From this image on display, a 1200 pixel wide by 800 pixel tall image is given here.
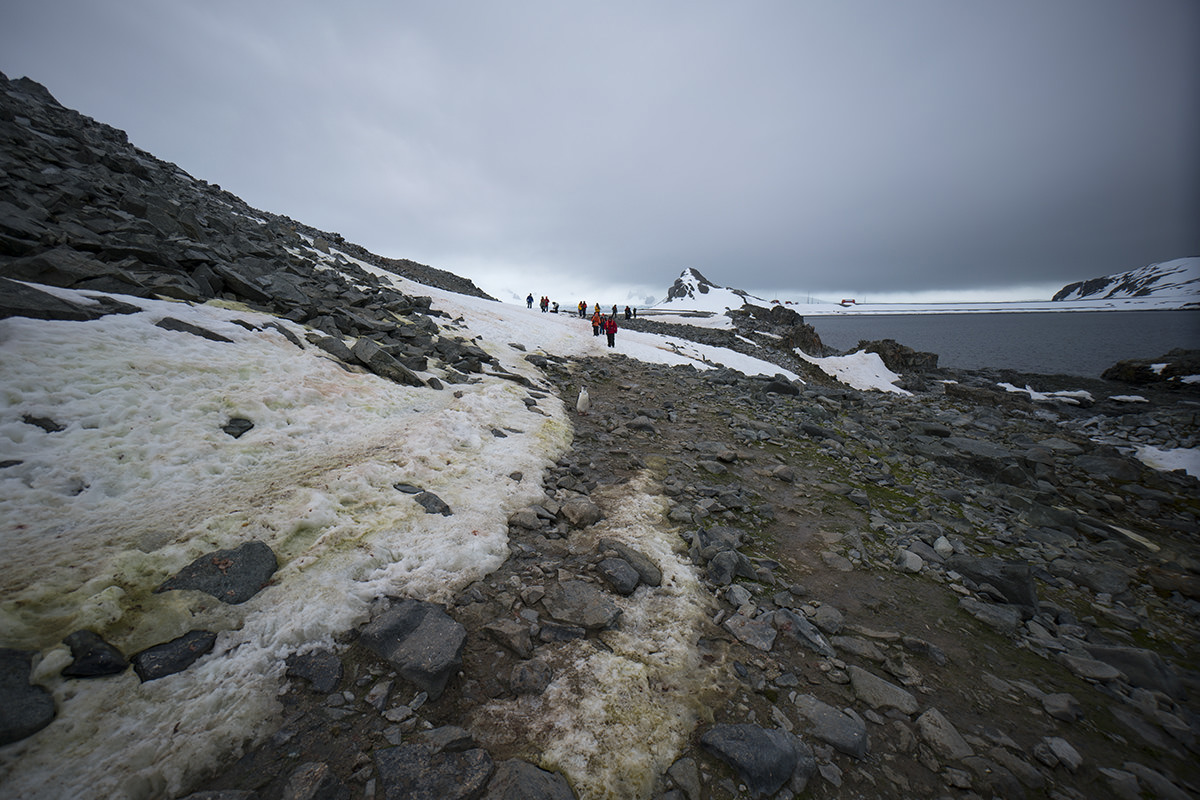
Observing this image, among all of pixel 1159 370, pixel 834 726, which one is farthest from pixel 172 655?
pixel 1159 370

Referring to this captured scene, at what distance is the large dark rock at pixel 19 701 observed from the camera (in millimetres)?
3033

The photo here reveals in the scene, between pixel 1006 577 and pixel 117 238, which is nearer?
pixel 1006 577

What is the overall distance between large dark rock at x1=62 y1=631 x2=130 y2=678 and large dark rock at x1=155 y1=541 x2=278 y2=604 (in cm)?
79

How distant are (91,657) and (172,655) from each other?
535 millimetres

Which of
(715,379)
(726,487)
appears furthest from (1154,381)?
(726,487)

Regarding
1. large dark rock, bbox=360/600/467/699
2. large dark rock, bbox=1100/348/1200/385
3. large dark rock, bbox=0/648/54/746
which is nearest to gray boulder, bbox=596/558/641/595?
large dark rock, bbox=360/600/467/699

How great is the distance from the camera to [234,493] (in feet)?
20.4

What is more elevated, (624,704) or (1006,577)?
(1006,577)

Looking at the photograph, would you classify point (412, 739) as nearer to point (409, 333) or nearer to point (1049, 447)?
point (409, 333)

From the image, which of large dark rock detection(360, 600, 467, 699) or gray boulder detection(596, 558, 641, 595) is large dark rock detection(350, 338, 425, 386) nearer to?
large dark rock detection(360, 600, 467, 699)

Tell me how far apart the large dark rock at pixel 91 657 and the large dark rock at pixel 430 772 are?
8.19 ft

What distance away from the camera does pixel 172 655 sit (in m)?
3.96

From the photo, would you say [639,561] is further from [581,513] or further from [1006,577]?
[1006,577]

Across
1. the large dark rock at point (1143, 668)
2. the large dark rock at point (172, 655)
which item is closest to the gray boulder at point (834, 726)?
the large dark rock at point (1143, 668)
